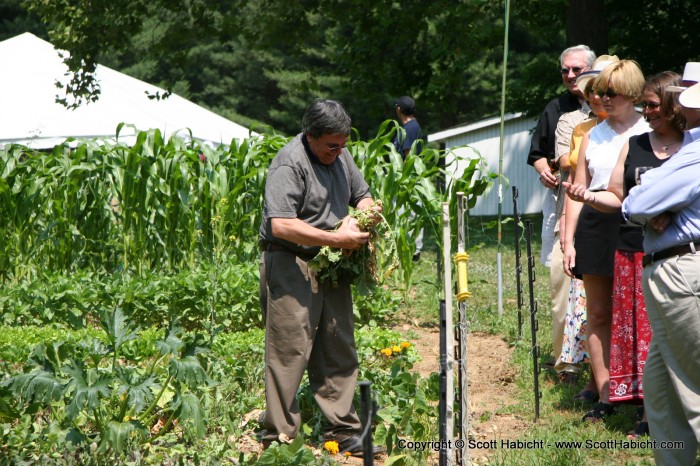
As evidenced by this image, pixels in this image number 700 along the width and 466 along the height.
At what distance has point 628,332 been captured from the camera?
15.2 ft

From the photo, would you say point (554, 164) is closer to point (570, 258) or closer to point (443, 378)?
point (570, 258)

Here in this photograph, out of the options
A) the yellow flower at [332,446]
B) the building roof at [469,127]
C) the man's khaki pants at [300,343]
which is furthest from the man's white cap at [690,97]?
the building roof at [469,127]

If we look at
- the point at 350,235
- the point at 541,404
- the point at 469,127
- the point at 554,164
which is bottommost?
the point at 541,404

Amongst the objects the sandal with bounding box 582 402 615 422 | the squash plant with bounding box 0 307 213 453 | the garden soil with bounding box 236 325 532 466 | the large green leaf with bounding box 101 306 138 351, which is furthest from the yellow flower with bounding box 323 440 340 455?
the sandal with bounding box 582 402 615 422

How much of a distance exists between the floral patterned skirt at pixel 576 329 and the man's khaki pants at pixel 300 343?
5.31 feet

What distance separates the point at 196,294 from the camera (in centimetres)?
704

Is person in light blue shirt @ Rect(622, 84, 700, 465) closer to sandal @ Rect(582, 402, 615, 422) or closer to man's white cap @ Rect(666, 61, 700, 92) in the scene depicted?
man's white cap @ Rect(666, 61, 700, 92)

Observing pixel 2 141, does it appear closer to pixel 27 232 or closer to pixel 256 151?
pixel 27 232

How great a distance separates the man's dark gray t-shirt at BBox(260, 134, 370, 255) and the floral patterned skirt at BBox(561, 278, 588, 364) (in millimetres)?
1774

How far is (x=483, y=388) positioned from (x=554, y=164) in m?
1.57

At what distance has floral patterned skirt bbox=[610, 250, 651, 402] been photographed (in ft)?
15.1

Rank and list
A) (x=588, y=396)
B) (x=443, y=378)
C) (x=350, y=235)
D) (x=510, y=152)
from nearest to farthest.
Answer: (x=443, y=378)
(x=350, y=235)
(x=588, y=396)
(x=510, y=152)

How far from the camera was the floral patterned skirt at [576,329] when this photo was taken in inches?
213

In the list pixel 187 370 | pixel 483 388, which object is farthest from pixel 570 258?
pixel 187 370
